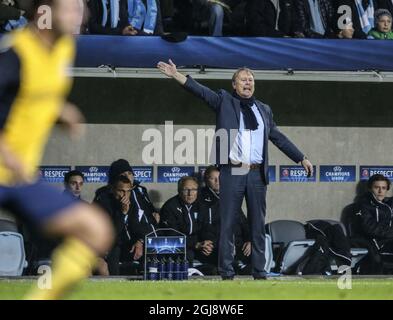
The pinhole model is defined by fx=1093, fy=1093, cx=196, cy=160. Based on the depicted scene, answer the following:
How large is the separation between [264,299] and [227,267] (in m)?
1.04

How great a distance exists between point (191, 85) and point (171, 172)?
3062 millimetres

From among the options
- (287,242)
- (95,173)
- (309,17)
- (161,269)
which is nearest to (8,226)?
(95,173)

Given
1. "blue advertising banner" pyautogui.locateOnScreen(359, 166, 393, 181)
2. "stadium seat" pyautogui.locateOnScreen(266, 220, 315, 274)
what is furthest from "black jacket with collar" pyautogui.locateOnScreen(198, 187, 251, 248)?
"blue advertising banner" pyautogui.locateOnScreen(359, 166, 393, 181)

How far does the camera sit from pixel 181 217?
10086 mm

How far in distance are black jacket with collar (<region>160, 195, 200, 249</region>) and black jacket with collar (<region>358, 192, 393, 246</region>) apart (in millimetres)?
1789

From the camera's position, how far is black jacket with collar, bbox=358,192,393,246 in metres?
10.7

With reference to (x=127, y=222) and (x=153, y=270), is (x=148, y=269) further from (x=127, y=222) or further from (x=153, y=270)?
(x=127, y=222)

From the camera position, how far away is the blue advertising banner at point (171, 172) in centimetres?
1148

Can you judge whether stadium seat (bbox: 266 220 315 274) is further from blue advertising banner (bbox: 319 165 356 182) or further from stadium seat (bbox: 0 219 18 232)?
stadium seat (bbox: 0 219 18 232)

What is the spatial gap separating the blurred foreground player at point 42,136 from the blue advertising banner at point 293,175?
700cm

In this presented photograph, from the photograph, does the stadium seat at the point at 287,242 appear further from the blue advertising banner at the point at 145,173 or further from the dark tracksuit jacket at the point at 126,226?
the blue advertising banner at the point at 145,173

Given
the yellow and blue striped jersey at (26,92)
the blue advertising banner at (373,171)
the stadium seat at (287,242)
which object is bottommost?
the stadium seat at (287,242)

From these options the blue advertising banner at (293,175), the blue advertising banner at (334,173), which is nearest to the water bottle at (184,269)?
the blue advertising banner at (293,175)
